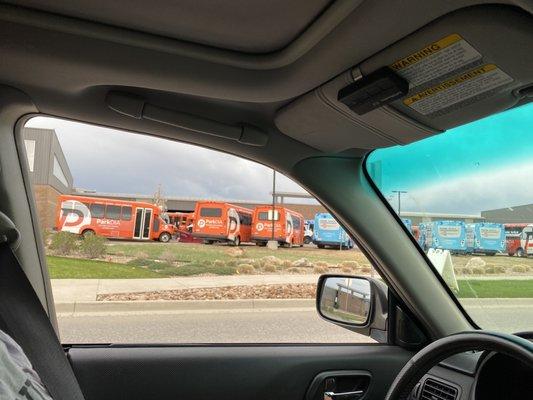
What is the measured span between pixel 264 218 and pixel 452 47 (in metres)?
3.01

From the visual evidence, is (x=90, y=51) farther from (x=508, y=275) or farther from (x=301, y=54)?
(x=508, y=275)

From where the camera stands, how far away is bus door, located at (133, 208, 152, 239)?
3.59 meters

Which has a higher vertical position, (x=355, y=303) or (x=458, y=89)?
(x=458, y=89)

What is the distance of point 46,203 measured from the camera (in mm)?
2588

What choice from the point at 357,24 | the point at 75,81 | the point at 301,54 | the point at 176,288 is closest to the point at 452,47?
the point at 357,24

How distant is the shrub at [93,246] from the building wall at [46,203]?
1.75ft

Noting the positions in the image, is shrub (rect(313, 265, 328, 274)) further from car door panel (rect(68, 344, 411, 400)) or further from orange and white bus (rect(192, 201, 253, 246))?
car door panel (rect(68, 344, 411, 400))

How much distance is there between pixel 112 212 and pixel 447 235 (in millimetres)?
2644

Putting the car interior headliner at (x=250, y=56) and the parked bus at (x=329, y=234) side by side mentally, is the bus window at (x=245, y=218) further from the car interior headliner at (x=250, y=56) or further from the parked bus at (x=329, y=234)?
the car interior headliner at (x=250, y=56)

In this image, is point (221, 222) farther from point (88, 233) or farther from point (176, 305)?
point (88, 233)

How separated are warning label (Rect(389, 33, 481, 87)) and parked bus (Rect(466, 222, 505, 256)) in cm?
86

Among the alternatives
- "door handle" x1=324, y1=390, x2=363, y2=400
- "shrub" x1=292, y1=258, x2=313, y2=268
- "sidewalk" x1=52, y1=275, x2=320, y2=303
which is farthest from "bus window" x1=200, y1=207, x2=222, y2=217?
"door handle" x1=324, y1=390, x2=363, y2=400

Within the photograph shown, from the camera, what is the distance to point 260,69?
5.70 ft

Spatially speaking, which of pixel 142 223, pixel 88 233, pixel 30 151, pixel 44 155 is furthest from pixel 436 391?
pixel 88 233
